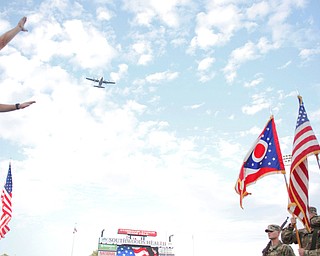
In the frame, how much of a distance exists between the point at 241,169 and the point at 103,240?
4006 centimetres

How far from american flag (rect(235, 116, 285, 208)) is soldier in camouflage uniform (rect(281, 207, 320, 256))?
122 centimetres

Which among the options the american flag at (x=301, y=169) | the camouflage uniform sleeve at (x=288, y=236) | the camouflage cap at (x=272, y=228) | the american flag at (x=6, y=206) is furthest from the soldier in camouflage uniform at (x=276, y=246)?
the american flag at (x=6, y=206)

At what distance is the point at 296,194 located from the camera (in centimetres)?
646

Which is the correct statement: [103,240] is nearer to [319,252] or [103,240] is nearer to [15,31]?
[319,252]

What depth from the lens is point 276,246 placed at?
621 cm

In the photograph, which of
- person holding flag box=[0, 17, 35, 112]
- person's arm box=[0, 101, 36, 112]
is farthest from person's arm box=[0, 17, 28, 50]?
person's arm box=[0, 101, 36, 112]

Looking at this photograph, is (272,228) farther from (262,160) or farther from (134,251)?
(134,251)

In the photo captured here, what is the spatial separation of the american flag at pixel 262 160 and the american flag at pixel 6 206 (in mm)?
12938

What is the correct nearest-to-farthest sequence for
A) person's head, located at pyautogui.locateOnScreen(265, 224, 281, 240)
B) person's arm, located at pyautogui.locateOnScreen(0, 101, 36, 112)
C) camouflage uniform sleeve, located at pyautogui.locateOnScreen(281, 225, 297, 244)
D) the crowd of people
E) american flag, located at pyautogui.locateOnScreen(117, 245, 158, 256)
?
person's arm, located at pyautogui.locateOnScreen(0, 101, 36, 112) < the crowd of people < person's head, located at pyautogui.locateOnScreen(265, 224, 281, 240) < camouflage uniform sleeve, located at pyautogui.locateOnScreen(281, 225, 297, 244) < american flag, located at pyautogui.locateOnScreen(117, 245, 158, 256)

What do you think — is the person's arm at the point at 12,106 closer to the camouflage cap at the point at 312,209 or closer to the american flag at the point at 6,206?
the camouflage cap at the point at 312,209

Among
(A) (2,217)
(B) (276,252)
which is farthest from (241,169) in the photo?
(A) (2,217)

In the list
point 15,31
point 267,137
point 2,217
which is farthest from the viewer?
point 2,217

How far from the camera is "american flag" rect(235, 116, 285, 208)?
7560 mm

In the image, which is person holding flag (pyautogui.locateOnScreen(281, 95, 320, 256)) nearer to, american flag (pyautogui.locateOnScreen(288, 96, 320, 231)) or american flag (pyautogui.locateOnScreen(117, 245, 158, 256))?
american flag (pyautogui.locateOnScreen(288, 96, 320, 231))
